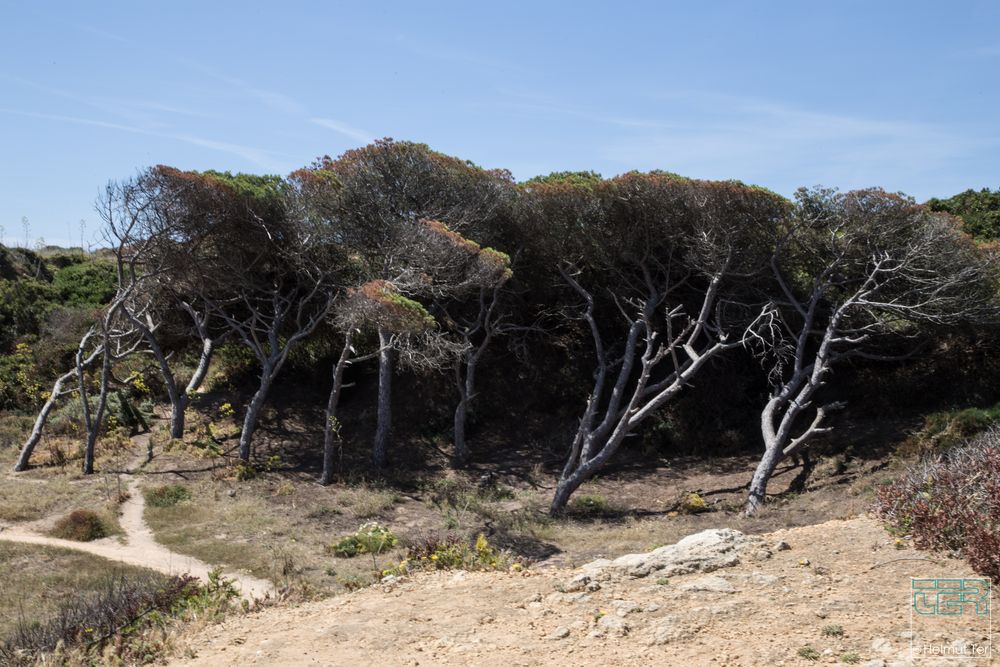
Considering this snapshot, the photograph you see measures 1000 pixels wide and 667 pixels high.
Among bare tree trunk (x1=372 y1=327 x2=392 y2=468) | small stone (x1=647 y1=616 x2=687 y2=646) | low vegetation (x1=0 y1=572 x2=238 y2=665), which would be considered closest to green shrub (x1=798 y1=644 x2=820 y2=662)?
small stone (x1=647 y1=616 x2=687 y2=646)

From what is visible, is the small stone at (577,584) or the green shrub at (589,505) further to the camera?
the green shrub at (589,505)

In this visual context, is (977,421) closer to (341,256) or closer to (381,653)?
(381,653)

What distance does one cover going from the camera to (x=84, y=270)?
32656 mm

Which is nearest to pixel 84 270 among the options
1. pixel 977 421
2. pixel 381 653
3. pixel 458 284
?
pixel 458 284

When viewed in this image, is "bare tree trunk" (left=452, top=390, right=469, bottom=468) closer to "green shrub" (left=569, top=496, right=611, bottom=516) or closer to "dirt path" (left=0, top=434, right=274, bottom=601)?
"green shrub" (left=569, top=496, right=611, bottom=516)

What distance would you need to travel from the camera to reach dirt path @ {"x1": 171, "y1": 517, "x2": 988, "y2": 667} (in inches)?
233

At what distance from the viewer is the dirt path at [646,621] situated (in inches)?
233

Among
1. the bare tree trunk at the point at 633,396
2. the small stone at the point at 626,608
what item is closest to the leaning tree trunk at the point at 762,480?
the bare tree trunk at the point at 633,396

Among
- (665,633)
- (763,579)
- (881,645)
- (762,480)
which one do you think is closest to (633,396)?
(762,480)

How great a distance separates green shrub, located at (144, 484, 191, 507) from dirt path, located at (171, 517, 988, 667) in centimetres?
889

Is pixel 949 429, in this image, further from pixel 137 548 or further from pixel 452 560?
pixel 137 548

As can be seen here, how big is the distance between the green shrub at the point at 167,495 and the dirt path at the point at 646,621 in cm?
889

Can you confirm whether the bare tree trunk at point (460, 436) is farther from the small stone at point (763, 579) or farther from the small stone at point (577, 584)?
the small stone at point (763, 579)

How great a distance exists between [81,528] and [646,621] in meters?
11.9
